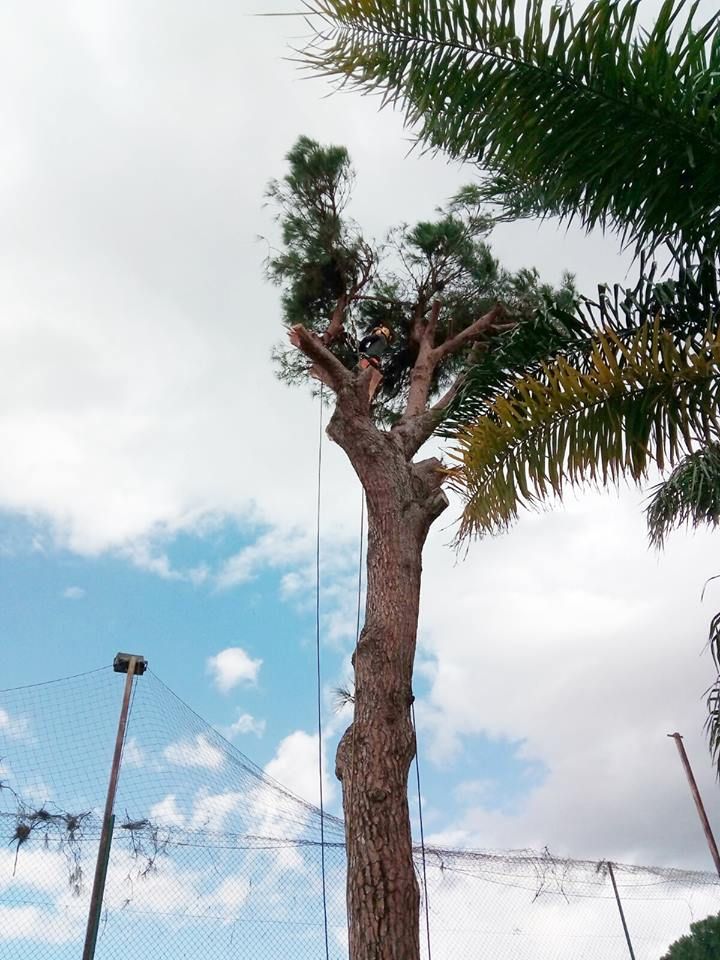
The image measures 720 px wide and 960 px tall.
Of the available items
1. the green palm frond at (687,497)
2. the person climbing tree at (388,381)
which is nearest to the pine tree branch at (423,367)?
the person climbing tree at (388,381)

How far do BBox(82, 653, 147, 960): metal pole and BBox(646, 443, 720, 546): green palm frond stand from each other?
3166 mm

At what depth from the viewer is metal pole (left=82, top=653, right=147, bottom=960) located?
3.42 metres

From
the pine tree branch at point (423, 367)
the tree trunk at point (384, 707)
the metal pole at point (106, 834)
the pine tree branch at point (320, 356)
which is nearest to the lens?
the tree trunk at point (384, 707)

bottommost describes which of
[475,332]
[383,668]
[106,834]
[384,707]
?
[106,834]

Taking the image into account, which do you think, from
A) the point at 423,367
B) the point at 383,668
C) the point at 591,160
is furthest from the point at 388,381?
the point at 591,160

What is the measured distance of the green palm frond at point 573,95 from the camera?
74.1 inches

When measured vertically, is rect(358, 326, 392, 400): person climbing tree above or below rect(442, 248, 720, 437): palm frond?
above

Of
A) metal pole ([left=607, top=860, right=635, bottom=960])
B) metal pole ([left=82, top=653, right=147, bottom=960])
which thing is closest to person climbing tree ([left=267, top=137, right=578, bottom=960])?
metal pole ([left=82, top=653, right=147, bottom=960])

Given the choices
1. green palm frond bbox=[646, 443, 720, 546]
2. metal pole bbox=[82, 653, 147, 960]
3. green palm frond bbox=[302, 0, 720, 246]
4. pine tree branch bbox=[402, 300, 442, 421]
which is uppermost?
pine tree branch bbox=[402, 300, 442, 421]

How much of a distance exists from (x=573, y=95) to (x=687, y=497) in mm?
3491

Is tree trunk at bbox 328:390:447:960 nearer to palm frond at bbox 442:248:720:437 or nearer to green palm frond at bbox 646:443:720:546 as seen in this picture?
palm frond at bbox 442:248:720:437

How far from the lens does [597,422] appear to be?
78.3 inches

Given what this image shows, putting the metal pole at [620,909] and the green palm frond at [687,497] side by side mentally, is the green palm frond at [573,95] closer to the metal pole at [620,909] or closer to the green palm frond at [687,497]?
the green palm frond at [687,497]

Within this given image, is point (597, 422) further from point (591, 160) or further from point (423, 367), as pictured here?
point (423, 367)
